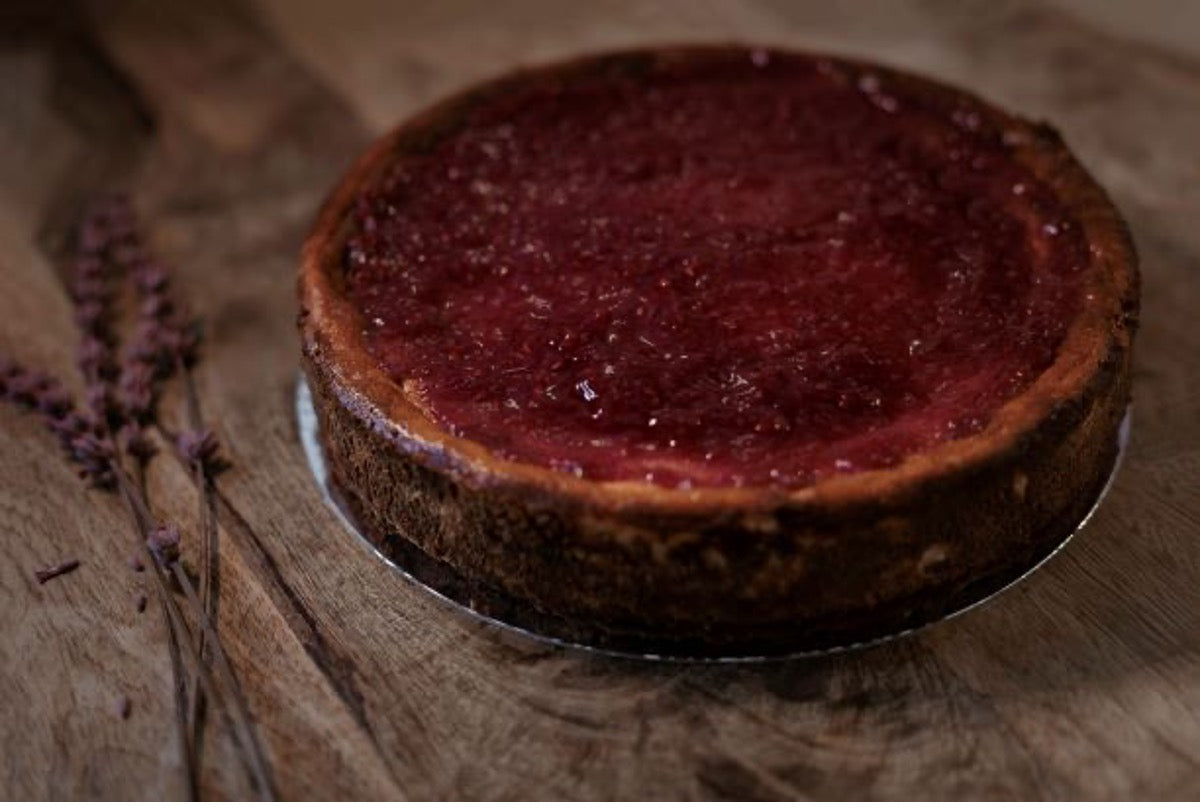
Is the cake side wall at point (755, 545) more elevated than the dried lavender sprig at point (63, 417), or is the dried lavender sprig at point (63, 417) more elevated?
the cake side wall at point (755, 545)

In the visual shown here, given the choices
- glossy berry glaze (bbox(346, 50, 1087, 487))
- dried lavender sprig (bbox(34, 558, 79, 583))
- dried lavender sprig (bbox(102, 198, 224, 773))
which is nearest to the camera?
glossy berry glaze (bbox(346, 50, 1087, 487))

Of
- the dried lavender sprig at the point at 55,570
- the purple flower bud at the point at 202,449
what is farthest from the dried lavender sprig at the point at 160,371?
the dried lavender sprig at the point at 55,570

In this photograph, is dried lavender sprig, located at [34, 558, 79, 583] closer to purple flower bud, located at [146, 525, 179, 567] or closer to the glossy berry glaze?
purple flower bud, located at [146, 525, 179, 567]

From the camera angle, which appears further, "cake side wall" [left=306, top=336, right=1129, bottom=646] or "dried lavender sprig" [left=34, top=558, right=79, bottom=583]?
"dried lavender sprig" [left=34, top=558, right=79, bottom=583]

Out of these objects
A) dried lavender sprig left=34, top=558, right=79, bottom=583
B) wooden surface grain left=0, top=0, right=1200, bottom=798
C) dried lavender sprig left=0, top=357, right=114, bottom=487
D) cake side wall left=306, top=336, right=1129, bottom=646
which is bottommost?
wooden surface grain left=0, top=0, right=1200, bottom=798

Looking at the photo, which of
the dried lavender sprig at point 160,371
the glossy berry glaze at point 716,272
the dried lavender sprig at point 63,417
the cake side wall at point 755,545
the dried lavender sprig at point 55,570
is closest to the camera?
the cake side wall at point 755,545

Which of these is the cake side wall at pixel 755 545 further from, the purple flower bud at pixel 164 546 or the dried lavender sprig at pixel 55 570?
the dried lavender sprig at pixel 55 570

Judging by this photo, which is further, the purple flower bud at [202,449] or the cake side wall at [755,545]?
the purple flower bud at [202,449]

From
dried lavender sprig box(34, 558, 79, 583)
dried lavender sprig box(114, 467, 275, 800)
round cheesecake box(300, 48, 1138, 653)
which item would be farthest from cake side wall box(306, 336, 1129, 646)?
dried lavender sprig box(34, 558, 79, 583)

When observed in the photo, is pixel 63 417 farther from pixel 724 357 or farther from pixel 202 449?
pixel 724 357
